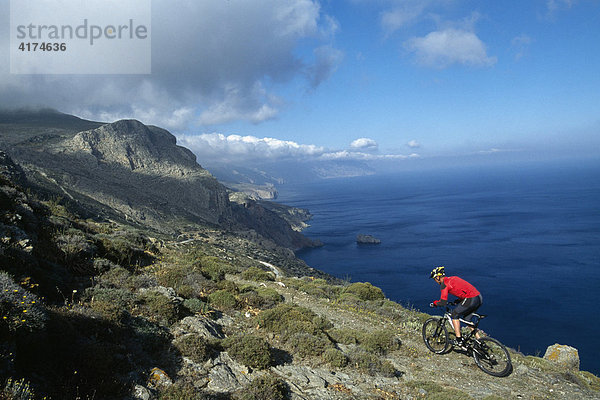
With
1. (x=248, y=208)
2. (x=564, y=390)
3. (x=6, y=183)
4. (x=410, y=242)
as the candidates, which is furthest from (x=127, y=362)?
(x=248, y=208)

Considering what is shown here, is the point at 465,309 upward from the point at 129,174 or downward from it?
downward

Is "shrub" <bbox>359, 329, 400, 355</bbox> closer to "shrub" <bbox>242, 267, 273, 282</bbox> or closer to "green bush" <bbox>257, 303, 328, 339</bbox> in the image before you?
"green bush" <bbox>257, 303, 328, 339</bbox>

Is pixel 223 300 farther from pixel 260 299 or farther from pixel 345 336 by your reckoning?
pixel 345 336

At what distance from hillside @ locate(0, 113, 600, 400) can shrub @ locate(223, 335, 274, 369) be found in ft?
0.08

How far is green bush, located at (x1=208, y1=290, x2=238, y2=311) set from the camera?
34.1ft

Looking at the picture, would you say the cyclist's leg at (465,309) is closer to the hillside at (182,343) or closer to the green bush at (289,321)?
the hillside at (182,343)

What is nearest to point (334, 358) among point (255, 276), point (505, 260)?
point (255, 276)

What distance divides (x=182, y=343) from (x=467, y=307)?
7.16 m

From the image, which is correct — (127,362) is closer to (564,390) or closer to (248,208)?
(564,390)

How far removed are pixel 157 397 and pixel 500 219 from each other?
152271mm

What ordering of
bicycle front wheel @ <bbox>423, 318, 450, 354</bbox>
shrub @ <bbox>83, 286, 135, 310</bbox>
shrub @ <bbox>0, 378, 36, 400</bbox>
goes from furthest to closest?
bicycle front wheel @ <bbox>423, 318, 450, 354</bbox>, shrub @ <bbox>83, 286, 135, 310</bbox>, shrub @ <bbox>0, 378, 36, 400</bbox>

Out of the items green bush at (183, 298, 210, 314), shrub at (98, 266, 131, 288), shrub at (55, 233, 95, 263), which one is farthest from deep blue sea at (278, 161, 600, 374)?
shrub at (55, 233, 95, 263)

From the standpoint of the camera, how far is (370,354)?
8.24 metres

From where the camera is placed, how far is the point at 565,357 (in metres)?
10.3
